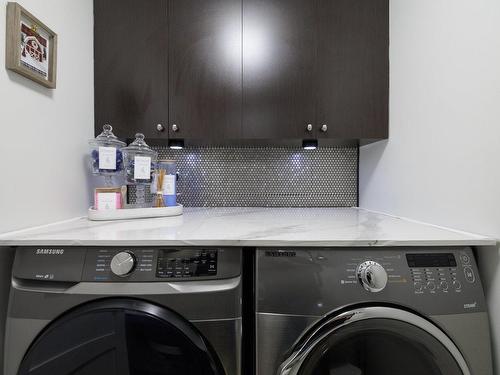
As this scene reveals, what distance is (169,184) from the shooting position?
1318 mm

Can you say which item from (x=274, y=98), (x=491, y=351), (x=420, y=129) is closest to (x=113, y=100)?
(x=274, y=98)

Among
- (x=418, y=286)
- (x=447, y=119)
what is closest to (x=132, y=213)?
(x=418, y=286)

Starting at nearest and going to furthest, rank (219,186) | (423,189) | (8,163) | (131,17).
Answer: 1. (8,163)
2. (423,189)
3. (131,17)
4. (219,186)

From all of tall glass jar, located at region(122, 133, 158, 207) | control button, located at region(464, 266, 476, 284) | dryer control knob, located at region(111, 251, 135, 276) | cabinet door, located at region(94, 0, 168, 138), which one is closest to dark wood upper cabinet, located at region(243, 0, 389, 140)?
cabinet door, located at region(94, 0, 168, 138)

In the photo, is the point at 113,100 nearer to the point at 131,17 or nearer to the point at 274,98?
the point at 131,17

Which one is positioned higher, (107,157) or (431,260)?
(107,157)

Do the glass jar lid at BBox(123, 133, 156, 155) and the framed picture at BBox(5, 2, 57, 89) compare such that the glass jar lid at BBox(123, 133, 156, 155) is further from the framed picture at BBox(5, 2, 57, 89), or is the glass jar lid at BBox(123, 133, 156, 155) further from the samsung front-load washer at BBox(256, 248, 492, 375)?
the samsung front-load washer at BBox(256, 248, 492, 375)

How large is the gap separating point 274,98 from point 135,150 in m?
0.78

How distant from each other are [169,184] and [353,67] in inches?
45.8

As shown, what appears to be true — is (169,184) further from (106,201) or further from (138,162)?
(106,201)

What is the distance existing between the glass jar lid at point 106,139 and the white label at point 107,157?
67 millimetres

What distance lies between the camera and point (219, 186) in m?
1.63

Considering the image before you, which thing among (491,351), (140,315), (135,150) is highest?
(135,150)

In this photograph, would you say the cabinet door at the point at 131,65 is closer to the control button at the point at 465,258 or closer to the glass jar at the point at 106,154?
the glass jar at the point at 106,154
